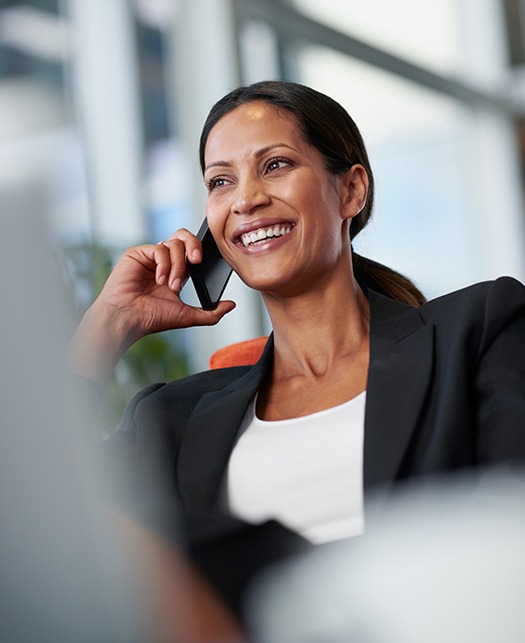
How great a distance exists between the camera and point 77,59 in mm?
4301

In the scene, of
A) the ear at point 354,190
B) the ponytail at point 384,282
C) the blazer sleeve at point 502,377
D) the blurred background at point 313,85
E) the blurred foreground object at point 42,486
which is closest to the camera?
the blurred foreground object at point 42,486

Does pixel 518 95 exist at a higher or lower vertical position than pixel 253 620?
higher

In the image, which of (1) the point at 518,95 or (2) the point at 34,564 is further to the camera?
(1) the point at 518,95

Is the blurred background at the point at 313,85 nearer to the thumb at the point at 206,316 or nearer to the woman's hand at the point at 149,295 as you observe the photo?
the woman's hand at the point at 149,295

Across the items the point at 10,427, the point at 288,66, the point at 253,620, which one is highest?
the point at 288,66

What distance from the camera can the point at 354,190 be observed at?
1899 millimetres

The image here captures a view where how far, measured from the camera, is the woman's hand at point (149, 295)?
1.81 meters

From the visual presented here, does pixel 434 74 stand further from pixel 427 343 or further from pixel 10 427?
pixel 10 427

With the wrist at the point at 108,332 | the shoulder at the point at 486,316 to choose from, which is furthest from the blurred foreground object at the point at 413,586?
the wrist at the point at 108,332

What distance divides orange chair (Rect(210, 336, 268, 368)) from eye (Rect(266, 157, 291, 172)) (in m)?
0.48

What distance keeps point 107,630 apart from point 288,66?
5.32 meters

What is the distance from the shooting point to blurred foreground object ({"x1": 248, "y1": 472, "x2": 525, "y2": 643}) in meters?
0.60

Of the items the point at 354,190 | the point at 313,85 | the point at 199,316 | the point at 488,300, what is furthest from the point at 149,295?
the point at 313,85

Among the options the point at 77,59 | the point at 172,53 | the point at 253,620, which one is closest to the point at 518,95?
the point at 172,53
